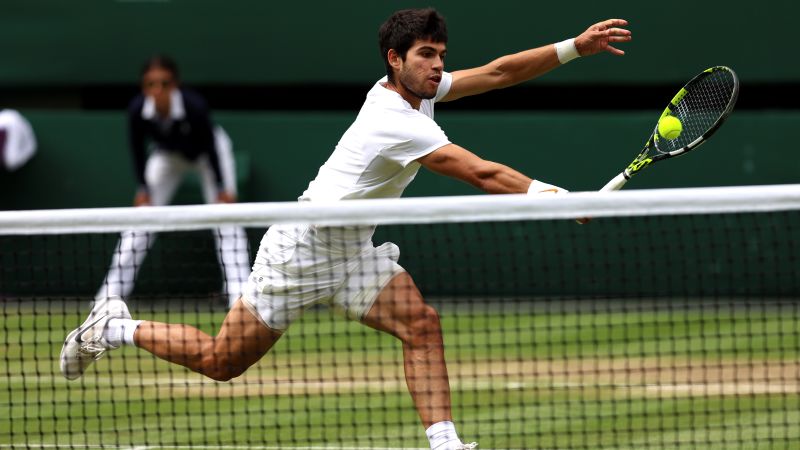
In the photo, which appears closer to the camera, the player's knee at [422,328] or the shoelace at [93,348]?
the player's knee at [422,328]

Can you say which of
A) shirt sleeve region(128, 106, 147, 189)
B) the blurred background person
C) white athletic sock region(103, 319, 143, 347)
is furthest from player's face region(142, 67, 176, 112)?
white athletic sock region(103, 319, 143, 347)

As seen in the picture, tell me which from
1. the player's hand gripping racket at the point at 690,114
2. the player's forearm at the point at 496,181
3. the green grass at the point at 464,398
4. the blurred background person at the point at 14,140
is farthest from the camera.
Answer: the blurred background person at the point at 14,140

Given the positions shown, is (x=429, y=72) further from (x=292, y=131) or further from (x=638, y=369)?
(x=292, y=131)

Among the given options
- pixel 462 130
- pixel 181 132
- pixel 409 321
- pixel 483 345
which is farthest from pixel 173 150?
pixel 409 321

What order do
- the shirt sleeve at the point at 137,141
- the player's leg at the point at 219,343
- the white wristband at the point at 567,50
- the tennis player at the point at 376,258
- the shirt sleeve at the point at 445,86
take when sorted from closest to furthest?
the tennis player at the point at 376,258
the player's leg at the point at 219,343
the shirt sleeve at the point at 445,86
the white wristband at the point at 567,50
the shirt sleeve at the point at 137,141

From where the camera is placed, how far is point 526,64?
5816 millimetres

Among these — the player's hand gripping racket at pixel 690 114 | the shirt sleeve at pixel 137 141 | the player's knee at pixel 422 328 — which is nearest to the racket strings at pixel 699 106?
the player's hand gripping racket at pixel 690 114

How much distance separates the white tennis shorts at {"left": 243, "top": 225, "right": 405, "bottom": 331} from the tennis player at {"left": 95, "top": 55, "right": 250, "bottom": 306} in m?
4.35

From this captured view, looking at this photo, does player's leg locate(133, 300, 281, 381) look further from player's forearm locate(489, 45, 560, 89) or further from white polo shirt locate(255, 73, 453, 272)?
player's forearm locate(489, 45, 560, 89)

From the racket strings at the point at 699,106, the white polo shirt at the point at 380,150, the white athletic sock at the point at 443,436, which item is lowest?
the white athletic sock at the point at 443,436

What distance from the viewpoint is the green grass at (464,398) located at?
5867mm

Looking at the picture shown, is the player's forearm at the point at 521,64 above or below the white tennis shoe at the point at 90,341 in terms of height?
above

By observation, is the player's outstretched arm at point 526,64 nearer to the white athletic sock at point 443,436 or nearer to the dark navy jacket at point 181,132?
the white athletic sock at point 443,436

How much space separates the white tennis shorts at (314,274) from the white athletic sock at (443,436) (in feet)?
1.71
